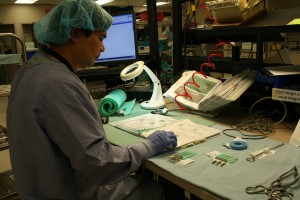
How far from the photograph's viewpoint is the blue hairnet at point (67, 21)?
39.2 inches

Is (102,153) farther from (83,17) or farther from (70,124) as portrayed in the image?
(83,17)

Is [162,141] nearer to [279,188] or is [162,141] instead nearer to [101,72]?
[279,188]

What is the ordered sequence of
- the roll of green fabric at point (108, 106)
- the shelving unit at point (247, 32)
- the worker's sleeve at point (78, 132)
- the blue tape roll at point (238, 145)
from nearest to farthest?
1. the worker's sleeve at point (78, 132)
2. the blue tape roll at point (238, 145)
3. the shelving unit at point (247, 32)
4. the roll of green fabric at point (108, 106)

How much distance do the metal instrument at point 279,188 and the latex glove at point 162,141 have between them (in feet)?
1.20

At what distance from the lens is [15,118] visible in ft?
3.06

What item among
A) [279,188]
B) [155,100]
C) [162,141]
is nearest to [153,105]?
[155,100]

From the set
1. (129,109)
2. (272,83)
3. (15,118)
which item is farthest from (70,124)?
(272,83)

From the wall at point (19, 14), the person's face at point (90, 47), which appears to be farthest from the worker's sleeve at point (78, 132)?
the wall at point (19, 14)

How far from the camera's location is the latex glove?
3.58 ft

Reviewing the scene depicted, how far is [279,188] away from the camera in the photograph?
0.80 m

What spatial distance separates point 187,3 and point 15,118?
4.83ft

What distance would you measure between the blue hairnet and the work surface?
51 cm

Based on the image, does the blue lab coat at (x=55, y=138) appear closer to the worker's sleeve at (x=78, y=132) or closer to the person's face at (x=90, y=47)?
the worker's sleeve at (x=78, y=132)

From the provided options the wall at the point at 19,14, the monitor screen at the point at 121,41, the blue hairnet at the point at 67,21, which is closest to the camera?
the blue hairnet at the point at 67,21
